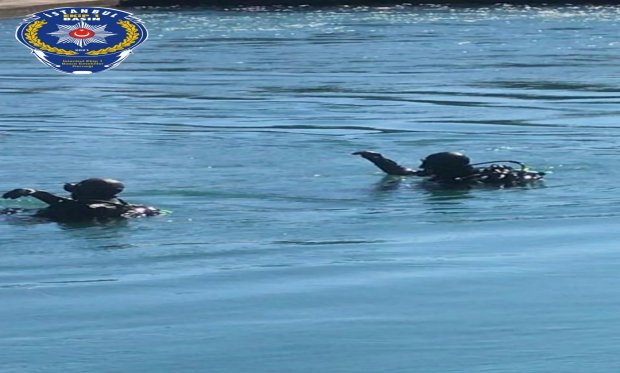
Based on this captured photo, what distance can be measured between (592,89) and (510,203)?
1317 cm

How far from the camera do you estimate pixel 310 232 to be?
14367mm

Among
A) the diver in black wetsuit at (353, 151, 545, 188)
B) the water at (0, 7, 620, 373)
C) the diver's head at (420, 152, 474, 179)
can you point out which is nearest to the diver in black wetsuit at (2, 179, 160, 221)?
the water at (0, 7, 620, 373)

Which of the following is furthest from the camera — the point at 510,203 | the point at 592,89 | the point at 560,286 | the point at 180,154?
the point at 592,89

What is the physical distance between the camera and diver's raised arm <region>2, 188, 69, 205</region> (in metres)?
14.1

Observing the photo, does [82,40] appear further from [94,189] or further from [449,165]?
[94,189]

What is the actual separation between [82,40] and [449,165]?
58.1ft

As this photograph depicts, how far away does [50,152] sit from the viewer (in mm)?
20188

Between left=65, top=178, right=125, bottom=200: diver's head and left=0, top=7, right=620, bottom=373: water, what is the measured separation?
12.2 inches

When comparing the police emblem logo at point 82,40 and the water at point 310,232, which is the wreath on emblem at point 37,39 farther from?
the water at point 310,232

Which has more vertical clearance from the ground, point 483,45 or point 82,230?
point 82,230

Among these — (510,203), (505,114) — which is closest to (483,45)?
(505,114)

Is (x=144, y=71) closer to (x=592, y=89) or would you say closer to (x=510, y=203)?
(x=592, y=89)

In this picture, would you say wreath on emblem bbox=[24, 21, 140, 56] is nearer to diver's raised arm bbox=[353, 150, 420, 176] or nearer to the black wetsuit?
diver's raised arm bbox=[353, 150, 420, 176]

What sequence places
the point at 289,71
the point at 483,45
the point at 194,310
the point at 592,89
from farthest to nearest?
the point at 483,45, the point at 289,71, the point at 592,89, the point at 194,310
